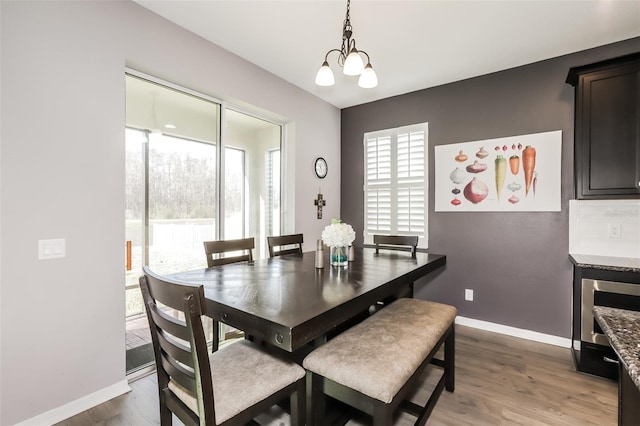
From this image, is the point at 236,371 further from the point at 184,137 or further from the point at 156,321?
the point at 184,137

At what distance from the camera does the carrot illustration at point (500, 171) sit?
316 cm

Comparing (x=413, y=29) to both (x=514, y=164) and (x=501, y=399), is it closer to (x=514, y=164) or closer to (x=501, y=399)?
(x=514, y=164)

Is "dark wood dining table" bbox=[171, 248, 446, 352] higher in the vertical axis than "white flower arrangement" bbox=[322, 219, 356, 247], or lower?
lower

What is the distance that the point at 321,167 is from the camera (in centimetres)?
409

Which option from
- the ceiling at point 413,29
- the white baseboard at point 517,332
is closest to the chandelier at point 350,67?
the ceiling at point 413,29

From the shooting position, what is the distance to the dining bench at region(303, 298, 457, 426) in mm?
1289

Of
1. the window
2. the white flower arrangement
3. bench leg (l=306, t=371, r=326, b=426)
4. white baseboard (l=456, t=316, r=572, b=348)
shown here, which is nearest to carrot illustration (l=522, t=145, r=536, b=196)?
the window

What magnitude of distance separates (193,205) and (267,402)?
6.61ft

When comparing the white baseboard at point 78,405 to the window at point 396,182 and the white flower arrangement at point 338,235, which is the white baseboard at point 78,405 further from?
the window at point 396,182

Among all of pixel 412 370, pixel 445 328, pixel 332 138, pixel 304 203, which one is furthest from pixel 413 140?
pixel 412 370

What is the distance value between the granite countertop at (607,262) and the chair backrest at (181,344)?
9.24 ft

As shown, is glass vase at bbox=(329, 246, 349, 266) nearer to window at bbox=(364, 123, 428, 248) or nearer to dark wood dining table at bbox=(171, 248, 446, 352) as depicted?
dark wood dining table at bbox=(171, 248, 446, 352)

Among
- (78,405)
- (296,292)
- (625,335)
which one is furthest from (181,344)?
(625,335)

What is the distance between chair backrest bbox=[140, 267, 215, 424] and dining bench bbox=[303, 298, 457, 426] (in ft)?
1.72
